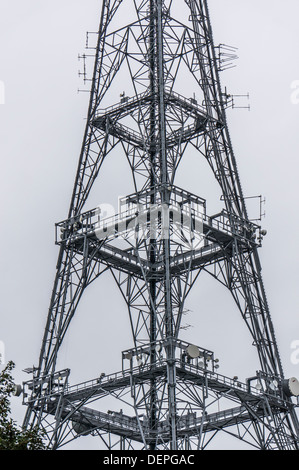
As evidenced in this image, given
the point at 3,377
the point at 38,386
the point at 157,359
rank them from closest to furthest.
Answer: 1. the point at 3,377
2. the point at 157,359
3. the point at 38,386

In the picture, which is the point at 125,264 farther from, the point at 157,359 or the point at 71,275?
the point at 157,359

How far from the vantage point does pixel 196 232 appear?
82.2m

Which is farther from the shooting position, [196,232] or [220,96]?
[220,96]

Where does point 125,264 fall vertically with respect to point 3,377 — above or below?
above

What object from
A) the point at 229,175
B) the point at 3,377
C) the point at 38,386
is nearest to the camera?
the point at 3,377

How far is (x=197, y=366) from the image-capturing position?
77875 mm

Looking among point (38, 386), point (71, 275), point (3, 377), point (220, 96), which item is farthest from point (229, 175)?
point (3, 377)

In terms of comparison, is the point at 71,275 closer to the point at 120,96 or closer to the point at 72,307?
the point at 72,307

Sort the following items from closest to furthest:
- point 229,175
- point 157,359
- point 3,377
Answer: point 3,377
point 157,359
point 229,175

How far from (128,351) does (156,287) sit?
8.02 meters

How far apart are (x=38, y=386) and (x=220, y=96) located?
22.6 m

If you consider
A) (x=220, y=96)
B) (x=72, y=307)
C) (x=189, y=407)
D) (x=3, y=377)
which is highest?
(x=220, y=96)

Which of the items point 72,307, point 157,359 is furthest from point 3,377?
point 72,307

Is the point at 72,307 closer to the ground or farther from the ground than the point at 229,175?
closer to the ground
